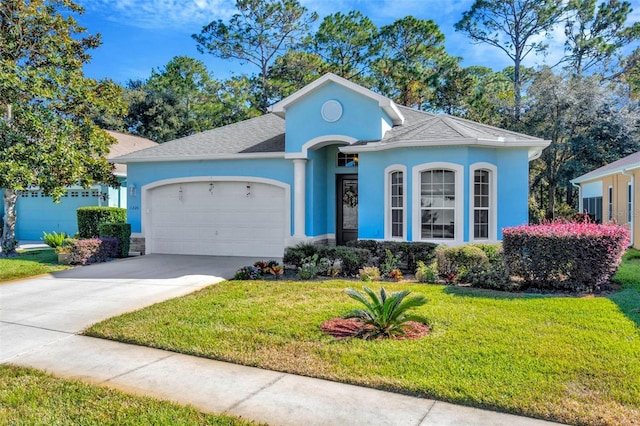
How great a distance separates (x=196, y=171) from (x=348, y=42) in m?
19.6

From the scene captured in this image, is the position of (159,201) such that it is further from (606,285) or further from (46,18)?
(606,285)

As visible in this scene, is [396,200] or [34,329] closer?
[34,329]

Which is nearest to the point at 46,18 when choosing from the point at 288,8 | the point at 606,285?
the point at 606,285

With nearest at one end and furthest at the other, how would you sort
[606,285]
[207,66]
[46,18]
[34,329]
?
1. [34,329]
2. [606,285]
3. [46,18]
4. [207,66]

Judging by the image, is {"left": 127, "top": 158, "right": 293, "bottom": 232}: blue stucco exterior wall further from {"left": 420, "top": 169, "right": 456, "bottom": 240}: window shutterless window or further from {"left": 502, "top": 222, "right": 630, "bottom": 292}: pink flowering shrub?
{"left": 502, "top": 222, "right": 630, "bottom": 292}: pink flowering shrub

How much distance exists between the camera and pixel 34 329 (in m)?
6.73

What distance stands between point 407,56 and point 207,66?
53.4 feet

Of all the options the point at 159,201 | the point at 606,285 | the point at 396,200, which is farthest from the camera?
the point at 159,201

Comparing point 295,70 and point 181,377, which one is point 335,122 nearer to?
point 181,377

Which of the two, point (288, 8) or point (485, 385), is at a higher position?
point (288, 8)

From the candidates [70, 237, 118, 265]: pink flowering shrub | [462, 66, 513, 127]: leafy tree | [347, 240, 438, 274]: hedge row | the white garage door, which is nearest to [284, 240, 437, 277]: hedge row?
[347, 240, 438, 274]: hedge row

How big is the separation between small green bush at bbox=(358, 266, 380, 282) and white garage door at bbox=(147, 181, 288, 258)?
436cm

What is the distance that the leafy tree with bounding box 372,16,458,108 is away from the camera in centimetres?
2773

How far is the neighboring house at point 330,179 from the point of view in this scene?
1155cm
